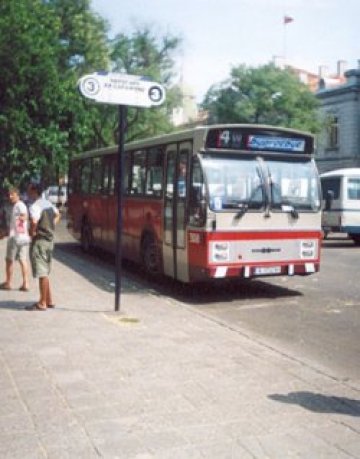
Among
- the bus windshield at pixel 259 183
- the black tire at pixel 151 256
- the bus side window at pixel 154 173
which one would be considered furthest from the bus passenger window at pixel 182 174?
the black tire at pixel 151 256

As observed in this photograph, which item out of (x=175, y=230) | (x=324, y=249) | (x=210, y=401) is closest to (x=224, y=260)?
(x=175, y=230)

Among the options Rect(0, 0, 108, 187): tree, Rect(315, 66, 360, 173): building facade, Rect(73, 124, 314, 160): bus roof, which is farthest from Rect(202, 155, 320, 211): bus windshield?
Rect(315, 66, 360, 173): building facade

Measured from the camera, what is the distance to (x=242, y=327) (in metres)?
8.75

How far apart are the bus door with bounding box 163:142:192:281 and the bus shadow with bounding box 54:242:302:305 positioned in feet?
1.46

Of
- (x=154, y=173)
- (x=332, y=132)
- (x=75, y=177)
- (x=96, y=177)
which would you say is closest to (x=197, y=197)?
(x=154, y=173)

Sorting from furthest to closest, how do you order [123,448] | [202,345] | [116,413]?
1. [202,345]
2. [116,413]
3. [123,448]

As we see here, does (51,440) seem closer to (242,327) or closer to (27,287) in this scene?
(242,327)

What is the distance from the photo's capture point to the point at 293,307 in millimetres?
10258

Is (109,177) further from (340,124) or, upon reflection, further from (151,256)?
(340,124)

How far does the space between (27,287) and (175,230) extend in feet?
8.83

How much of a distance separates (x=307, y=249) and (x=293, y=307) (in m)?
1.37

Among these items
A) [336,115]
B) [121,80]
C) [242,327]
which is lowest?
[242,327]

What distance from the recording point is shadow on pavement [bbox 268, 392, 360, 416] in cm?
509

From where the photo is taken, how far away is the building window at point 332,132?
163 feet
